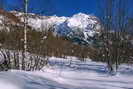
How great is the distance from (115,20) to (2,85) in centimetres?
832

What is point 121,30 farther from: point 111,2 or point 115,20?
point 111,2

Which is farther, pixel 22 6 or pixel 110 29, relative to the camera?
pixel 22 6

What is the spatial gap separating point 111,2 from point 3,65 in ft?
20.5

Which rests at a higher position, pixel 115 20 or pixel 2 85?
pixel 115 20

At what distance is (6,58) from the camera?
863 cm

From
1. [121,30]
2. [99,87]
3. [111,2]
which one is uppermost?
[111,2]

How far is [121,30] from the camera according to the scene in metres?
12.3

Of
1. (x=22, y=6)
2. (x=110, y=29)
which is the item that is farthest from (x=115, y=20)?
(x=22, y=6)

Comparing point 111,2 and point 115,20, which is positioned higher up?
point 111,2

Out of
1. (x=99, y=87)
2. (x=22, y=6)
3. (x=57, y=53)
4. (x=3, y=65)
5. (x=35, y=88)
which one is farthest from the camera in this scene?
(x=57, y=53)

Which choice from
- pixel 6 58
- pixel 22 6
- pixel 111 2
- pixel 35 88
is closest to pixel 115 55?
pixel 111 2

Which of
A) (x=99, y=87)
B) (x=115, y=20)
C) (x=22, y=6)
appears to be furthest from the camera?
(x=22, y=6)

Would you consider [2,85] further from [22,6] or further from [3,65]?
[22,6]

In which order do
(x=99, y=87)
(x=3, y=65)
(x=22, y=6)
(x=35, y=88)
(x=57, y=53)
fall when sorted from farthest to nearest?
(x=57, y=53) < (x=22, y=6) < (x=3, y=65) < (x=99, y=87) < (x=35, y=88)
